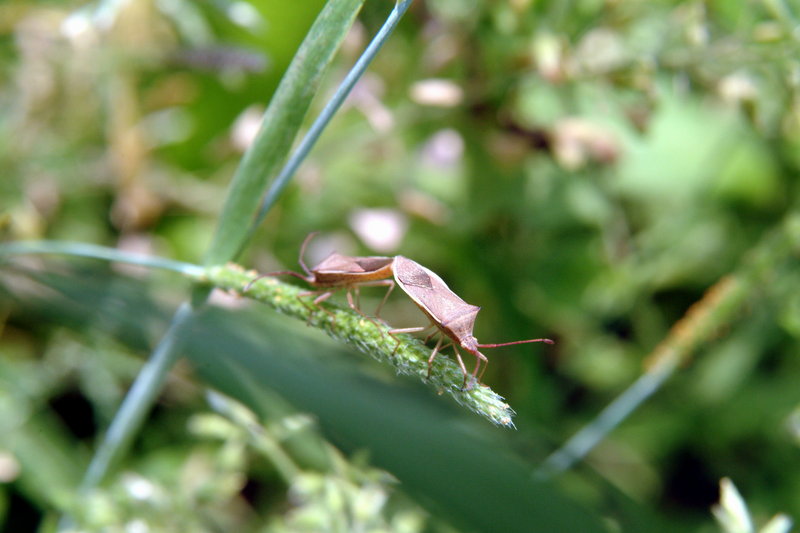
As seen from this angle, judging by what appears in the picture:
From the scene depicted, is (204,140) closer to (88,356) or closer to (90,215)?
(90,215)

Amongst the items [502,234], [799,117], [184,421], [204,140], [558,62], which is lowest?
[184,421]

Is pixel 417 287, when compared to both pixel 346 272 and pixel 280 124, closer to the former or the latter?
pixel 346 272

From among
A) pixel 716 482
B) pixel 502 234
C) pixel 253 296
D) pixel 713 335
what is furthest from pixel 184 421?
pixel 716 482

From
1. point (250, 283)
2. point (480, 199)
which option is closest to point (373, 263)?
point (250, 283)

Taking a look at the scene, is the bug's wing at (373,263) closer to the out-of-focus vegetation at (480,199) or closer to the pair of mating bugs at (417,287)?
the pair of mating bugs at (417,287)

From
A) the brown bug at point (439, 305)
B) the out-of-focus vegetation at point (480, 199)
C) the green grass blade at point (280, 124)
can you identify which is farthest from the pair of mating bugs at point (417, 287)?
the out-of-focus vegetation at point (480, 199)
